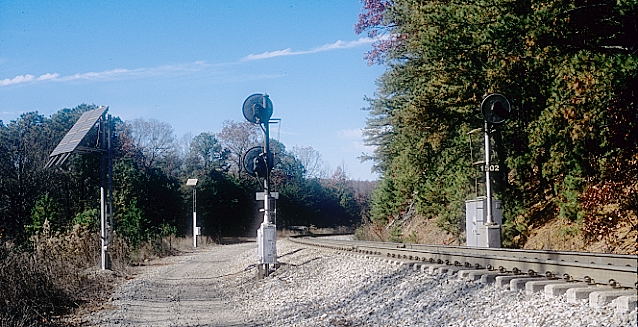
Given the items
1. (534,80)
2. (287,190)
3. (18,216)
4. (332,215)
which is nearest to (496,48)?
(534,80)

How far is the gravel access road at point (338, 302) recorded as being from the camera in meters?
7.72

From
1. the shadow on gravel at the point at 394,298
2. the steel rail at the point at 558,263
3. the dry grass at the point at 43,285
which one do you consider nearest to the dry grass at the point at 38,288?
the dry grass at the point at 43,285

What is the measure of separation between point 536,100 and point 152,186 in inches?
1599

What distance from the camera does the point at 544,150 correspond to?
22688 mm

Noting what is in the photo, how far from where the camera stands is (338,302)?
462 inches

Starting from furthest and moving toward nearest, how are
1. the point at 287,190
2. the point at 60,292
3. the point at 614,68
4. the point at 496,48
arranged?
the point at 287,190 < the point at 496,48 < the point at 614,68 < the point at 60,292

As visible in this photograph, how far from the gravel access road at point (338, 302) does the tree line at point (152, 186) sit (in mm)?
6205

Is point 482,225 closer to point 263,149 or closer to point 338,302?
point 263,149

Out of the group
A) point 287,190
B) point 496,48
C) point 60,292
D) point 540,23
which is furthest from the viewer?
point 287,190

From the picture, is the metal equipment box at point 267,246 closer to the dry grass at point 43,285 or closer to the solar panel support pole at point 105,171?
the dry grass at point 43,285

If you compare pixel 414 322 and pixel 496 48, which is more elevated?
pixel 496 48

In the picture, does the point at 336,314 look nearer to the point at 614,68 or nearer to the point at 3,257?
the point at 3,257

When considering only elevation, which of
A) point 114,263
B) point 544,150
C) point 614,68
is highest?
point 614,68

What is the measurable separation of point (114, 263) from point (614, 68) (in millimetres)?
16520
